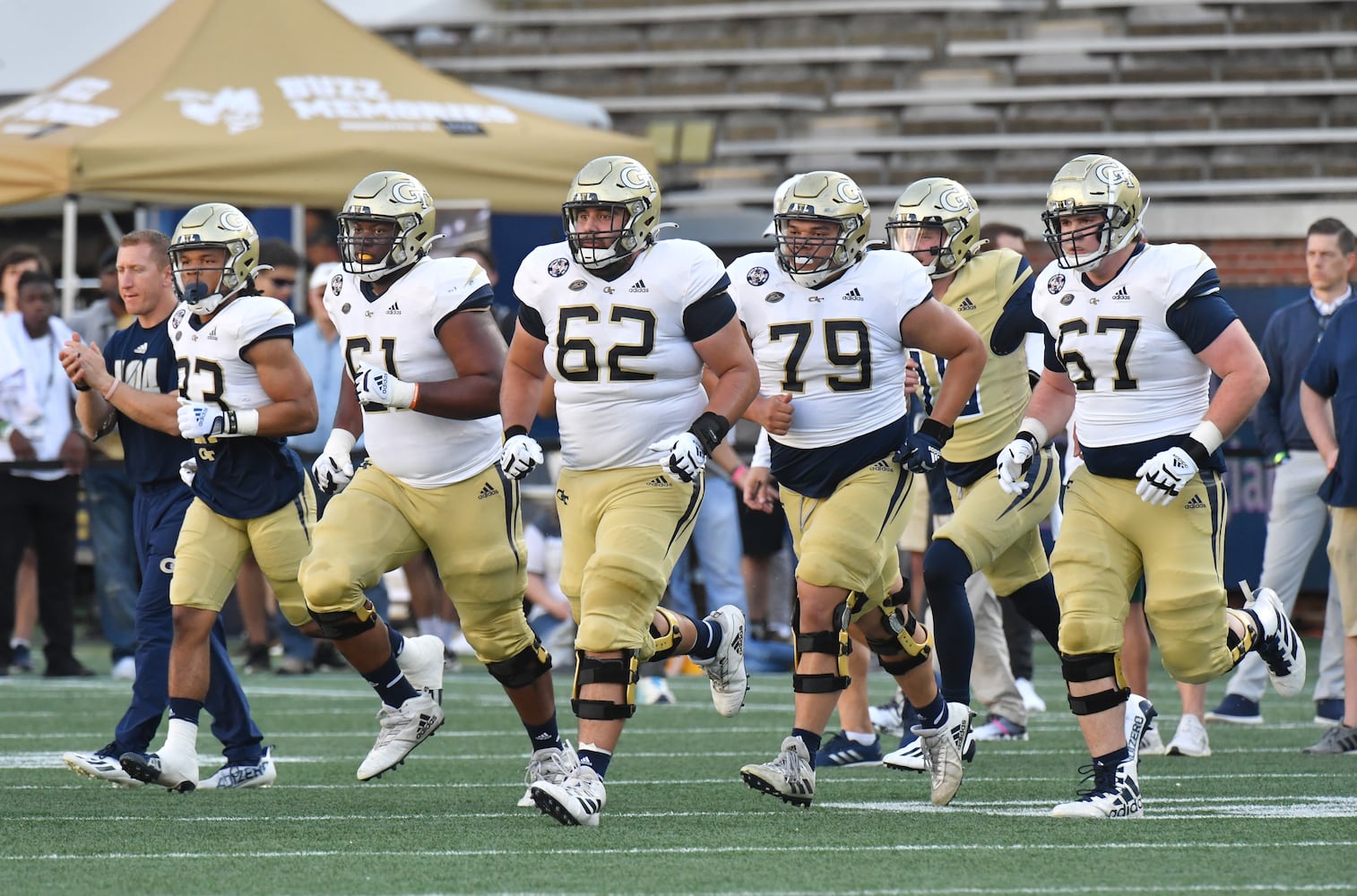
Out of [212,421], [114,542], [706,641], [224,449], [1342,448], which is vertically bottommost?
[114,542]

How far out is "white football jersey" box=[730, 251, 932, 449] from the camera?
6.11m

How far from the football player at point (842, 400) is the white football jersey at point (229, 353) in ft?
4.79

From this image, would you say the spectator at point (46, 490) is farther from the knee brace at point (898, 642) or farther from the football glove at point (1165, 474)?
the football glove at point (1165, 474)

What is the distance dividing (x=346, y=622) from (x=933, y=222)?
2408mm

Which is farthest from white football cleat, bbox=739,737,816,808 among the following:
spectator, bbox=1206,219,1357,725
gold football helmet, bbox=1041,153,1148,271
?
spectator, bbox=1206,219,1357,725

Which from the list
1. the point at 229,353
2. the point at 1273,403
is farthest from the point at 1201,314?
the point at 1273,403

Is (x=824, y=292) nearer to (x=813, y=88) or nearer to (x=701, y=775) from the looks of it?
(x=701, y=775)

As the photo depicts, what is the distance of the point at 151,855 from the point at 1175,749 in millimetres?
3873

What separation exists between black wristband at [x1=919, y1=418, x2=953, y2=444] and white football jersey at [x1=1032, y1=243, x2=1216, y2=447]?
0.46 m

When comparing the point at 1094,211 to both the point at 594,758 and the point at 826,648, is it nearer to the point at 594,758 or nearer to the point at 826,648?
the point at 826,648

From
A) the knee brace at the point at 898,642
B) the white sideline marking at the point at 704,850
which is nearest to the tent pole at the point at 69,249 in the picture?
the knee brace at the point at 898,642

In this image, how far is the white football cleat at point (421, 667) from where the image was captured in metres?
6.35

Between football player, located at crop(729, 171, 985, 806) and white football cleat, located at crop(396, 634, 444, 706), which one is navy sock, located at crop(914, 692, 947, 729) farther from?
white football cleat, located at crop(396, 634, 444, 706)

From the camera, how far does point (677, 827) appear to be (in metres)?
5.51
